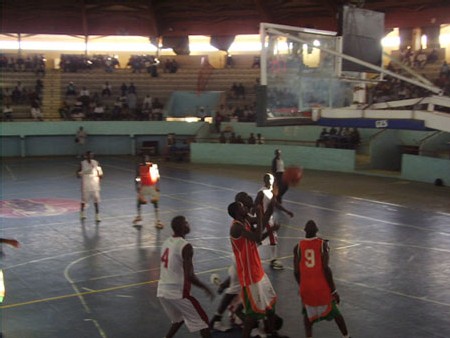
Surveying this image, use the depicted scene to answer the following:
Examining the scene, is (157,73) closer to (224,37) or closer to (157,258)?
(224,37)

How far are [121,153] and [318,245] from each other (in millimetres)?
29780

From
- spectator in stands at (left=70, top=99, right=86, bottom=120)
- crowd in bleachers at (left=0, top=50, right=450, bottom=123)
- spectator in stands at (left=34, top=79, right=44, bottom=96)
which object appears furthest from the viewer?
spectator in stands at (left=34, top=79, right=44, bottom=96)

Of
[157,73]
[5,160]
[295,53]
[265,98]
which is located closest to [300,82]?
[295,53]

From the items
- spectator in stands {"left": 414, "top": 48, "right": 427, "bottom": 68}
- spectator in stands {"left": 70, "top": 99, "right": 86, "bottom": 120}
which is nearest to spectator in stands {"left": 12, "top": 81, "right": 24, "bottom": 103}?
spectator in stands {"left": 70, "top": 99, "right": 86, "bottom": 120}

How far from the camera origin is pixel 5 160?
32188 millimetres

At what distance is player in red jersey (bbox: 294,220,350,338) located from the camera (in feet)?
22.3

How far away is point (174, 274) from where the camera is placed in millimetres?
6707

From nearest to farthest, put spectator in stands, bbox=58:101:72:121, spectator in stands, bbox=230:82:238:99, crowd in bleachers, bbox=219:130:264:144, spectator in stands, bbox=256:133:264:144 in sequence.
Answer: spectator in stands, bbox=256:133:264:144, crowd in bleachers, bbox=219:130:264:144, spectator in stands, bbox=58:101:72:121, spectator in stands, bbox=230:82:238:99

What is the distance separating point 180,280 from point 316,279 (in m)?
1.62

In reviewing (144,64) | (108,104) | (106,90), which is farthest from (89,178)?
A: (144,64)

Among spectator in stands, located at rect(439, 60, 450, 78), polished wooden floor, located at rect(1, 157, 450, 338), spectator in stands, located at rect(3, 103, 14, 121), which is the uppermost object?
spectator in stands, located at rect(439, 60, 450, 78)

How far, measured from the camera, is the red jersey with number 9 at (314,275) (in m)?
6.80

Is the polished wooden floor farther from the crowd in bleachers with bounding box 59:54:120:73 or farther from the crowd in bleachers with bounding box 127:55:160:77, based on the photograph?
the crowd in bleachers with bounding box 59:54:120:73

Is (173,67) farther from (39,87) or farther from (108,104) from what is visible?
(39,87)
